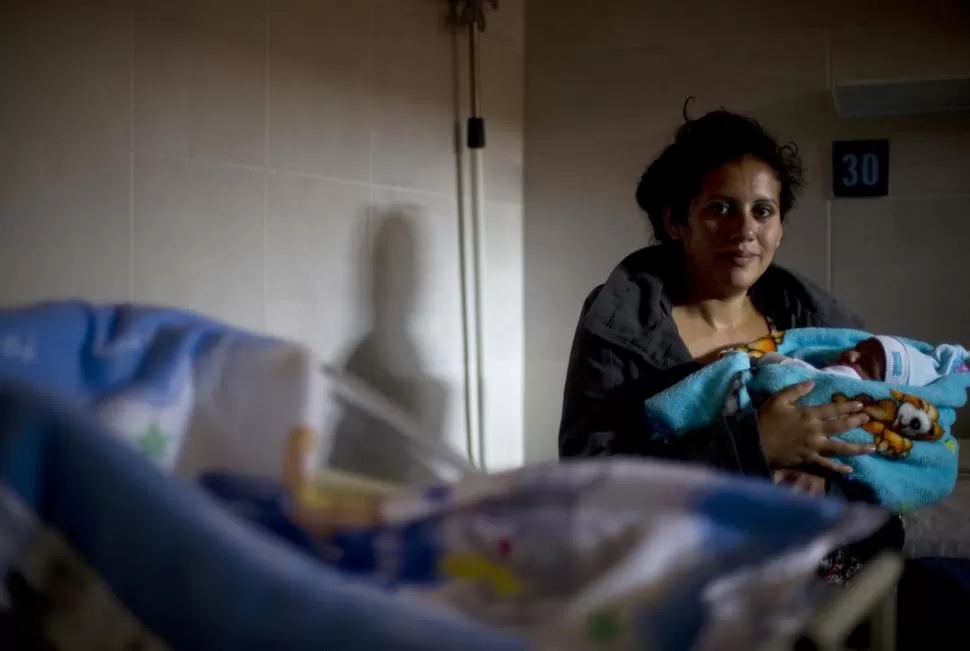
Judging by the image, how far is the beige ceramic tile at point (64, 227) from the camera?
0.97 meters

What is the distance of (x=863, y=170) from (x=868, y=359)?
627 mm

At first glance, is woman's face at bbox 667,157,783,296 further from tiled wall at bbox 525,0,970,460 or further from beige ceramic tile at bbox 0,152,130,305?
beige ceramic tile at bbox 0,152,130,305

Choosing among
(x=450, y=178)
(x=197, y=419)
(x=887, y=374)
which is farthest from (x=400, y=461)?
(x=450, y=178)

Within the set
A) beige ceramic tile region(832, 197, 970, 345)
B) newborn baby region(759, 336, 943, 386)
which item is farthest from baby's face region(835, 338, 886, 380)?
beige ceramic tile region(832, 197, 970, 345)

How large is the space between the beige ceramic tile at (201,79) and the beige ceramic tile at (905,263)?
116cm

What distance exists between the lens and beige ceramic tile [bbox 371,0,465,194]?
1.54 m

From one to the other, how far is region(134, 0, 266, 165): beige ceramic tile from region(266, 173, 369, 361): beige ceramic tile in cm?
11

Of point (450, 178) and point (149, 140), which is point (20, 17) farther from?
point (450, 178)

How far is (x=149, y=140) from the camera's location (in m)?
1.11

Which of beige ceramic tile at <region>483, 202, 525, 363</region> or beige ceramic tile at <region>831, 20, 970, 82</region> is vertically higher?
beige ceramic tile at <region>831, 20, 970, 82</region>

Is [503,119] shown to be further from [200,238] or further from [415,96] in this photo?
[200,238]

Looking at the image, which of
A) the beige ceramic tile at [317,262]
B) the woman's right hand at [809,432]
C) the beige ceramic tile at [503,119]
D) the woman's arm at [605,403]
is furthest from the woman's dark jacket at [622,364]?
the beige ceramic tile at [503,119]

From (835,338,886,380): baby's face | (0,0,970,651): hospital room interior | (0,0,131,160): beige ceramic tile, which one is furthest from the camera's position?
(835,338,886,380): baby's face

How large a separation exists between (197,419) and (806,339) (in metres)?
0.96
